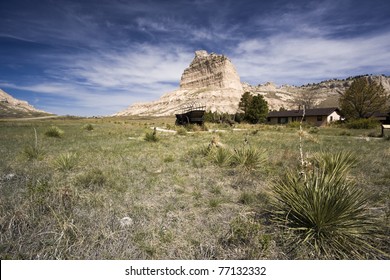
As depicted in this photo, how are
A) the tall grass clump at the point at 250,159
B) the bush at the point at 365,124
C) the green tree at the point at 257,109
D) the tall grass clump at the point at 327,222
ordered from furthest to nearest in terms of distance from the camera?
the green tree at the point at 257,109 < the bush at the point at 365,124 < the tall grass clump at the point at 250,159 < the tall grass clump at the point at 327,222

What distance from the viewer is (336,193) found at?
11.1ft

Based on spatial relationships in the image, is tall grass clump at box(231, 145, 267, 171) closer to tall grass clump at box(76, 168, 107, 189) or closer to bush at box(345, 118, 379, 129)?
tall grass clump at box(76, 168, 107, 189)

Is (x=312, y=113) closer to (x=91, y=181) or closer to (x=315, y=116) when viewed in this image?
(x=315, y=116)

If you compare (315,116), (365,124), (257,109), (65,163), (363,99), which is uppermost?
(363,99)

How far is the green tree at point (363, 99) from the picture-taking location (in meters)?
43.8

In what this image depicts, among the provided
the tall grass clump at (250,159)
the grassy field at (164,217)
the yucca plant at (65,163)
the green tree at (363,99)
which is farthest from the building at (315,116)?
the yucca plant at (65,163)

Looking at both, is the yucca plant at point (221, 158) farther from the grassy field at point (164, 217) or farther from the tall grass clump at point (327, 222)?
the tall grass clump at point (327, 222)

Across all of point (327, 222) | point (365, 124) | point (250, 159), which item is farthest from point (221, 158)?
point (365, 124)

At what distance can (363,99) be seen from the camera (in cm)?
4472

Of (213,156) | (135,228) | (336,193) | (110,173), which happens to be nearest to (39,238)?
(135,228)

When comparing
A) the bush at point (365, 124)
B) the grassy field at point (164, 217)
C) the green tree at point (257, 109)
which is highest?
the green tree at point (257, 109)

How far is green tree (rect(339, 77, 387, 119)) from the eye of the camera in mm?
43781

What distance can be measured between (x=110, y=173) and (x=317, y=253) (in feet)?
18.9

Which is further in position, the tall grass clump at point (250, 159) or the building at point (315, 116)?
the building at point (315, 116)
